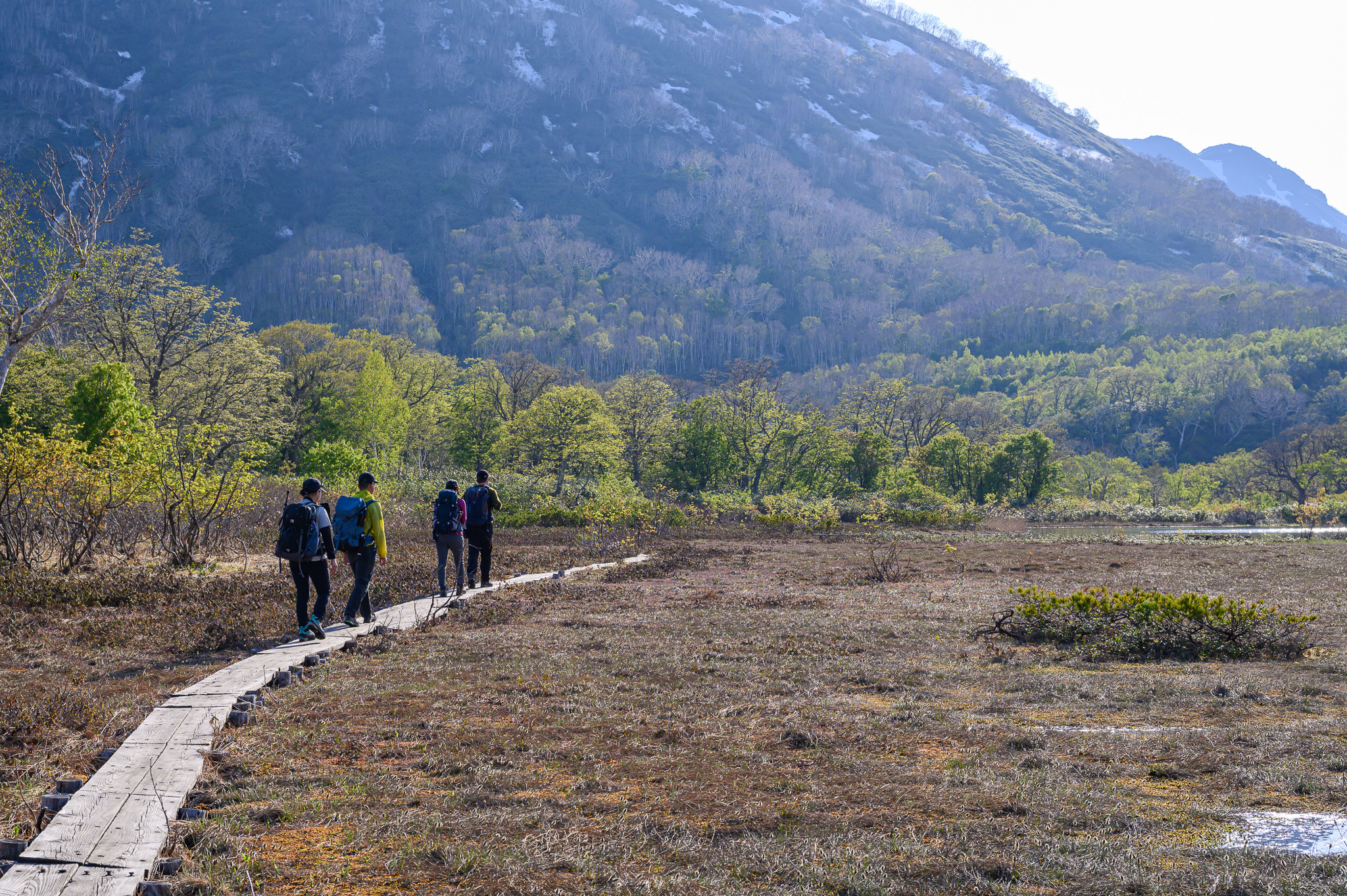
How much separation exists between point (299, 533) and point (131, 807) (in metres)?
6.00

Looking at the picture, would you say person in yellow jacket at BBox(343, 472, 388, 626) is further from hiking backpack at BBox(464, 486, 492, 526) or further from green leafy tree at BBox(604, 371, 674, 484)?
green leafy tree at BBox(604, 371, 674, 484)

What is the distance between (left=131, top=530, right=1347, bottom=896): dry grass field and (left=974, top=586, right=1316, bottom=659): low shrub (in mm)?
511

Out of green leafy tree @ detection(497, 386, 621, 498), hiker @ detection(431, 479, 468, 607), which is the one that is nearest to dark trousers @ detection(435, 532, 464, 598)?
hiker @ detection(431, 479, 468, 607)

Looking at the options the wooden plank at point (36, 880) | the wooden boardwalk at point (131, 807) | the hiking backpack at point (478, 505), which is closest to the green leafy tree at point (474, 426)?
the hiking backpack at point (478, 505)

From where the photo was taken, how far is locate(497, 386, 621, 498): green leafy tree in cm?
4600

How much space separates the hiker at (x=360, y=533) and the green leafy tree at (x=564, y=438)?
33247mm

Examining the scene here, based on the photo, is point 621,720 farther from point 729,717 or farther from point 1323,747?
point 1323,747

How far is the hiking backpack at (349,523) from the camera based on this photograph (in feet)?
38.3

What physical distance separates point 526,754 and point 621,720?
3.91 feet

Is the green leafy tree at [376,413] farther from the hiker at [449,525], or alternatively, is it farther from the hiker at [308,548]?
the hiker at [308,548]

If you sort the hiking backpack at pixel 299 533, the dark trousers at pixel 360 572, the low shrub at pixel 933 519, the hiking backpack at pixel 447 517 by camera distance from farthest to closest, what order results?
the low shrub at pixel 933 519 < the hiking backpack at pixel 447 517 < the dark trousers at pixel 360 572 < the hiking backpack at pixel 299 533

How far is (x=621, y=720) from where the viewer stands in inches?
288

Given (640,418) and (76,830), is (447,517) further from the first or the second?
(640,418)

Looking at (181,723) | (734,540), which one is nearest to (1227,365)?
(734,540)
